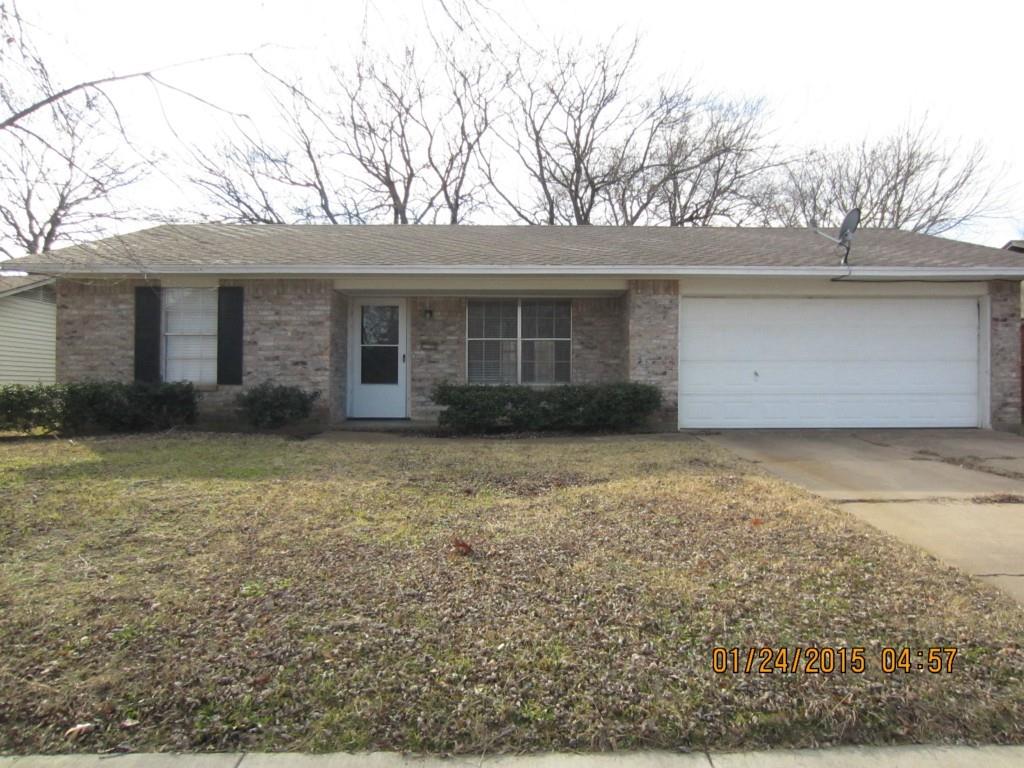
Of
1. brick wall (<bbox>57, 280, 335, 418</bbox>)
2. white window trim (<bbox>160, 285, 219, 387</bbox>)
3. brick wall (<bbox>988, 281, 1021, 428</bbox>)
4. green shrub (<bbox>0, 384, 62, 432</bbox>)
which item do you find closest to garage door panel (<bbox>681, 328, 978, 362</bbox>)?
brick wall (<bbox>988, 281, 1021, 428</bbox>)

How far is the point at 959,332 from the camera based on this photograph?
11242mm

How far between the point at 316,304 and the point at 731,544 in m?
8.78

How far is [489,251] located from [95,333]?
277 inches

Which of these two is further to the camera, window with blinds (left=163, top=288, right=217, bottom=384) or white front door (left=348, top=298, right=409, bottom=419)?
white front door (left=348, top=298, right=409, bottom=419)

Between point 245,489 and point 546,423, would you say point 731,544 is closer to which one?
point 245,489

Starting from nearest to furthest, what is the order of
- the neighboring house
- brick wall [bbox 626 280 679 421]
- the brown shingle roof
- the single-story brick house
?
the brown shingle roof
the single-story brick house
brick wall [bbox 626 280 679 421]
the neighboring house

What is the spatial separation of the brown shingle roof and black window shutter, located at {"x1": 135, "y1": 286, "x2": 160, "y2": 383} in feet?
2.59

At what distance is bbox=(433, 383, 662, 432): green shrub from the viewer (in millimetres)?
10617

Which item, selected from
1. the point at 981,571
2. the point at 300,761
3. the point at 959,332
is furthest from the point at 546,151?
the point at 300,761

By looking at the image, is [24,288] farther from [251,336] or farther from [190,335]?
[251,336]
